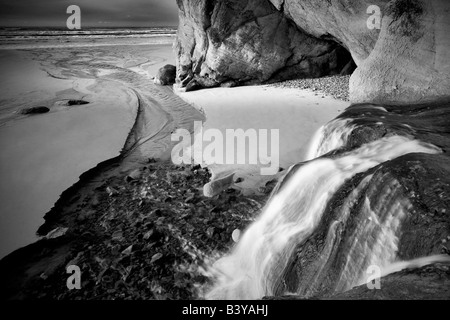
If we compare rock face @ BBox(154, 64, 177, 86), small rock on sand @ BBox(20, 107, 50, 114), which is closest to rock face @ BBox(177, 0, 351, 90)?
rock face @ BBox(154, 64, 177, 86)

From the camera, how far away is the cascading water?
3062 mm

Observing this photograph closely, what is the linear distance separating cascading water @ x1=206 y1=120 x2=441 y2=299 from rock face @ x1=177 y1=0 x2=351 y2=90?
7.64 meters

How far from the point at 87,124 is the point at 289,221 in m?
5.73

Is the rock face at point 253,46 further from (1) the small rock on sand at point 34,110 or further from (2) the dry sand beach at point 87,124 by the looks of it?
(1) the small rock on sand at point 34,110

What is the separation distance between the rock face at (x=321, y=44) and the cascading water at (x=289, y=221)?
269 cm

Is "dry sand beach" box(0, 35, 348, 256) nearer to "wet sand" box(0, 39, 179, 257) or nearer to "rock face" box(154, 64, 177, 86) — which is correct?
"wet sand" box(0, 39, 179, 257)

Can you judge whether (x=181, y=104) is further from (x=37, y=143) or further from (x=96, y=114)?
(x=37, y=143)

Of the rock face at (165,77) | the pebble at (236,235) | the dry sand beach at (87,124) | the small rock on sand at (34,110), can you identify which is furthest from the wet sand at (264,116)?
the small rock on sand at (34,110)

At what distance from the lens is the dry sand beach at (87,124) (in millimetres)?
4336

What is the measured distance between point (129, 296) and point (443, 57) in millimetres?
6553

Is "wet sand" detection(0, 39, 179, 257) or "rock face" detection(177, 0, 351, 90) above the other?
"rock face" detection(177, 0, 351, 90)

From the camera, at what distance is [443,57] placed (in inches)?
198

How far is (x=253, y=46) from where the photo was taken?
10.3 metres
